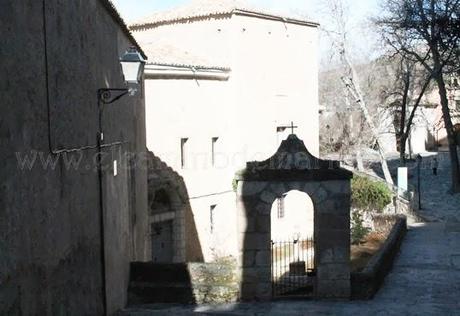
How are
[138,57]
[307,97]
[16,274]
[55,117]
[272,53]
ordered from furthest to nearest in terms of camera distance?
[307,97] → [272,53] → [138,57] → [55,117] → [16,274]

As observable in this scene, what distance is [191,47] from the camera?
27.9 m

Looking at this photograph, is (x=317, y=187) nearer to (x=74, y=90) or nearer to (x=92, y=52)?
(x=92, y=52)

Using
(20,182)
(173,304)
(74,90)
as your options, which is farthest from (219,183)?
(20,182)

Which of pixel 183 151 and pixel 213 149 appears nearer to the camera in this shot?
pixel 183 151

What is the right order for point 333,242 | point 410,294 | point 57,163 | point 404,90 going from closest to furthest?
1. point 57,163
2. point 333,242
3. point 410,294
4. point 404,90

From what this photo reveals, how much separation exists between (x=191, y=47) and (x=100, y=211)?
65.7 feet

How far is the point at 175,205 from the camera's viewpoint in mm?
24281

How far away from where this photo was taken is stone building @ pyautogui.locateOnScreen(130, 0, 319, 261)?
79.4ft

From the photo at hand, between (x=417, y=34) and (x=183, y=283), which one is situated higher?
(x=417, y=34)

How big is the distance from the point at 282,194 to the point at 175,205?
1350 cm

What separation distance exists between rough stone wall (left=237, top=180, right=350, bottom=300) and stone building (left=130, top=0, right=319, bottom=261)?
12.5 meters

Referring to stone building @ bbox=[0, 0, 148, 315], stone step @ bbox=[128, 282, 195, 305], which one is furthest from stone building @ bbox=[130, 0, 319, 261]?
stone building @ bbox=[0, 0, 148, 315]

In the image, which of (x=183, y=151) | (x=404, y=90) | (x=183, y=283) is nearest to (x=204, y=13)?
(x=183, y=151)

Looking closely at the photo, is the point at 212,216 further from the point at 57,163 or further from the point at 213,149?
the point at 57,163
